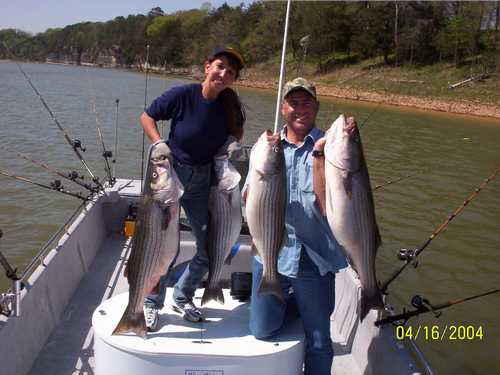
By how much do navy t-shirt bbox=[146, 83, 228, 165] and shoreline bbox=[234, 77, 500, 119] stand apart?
1319 inches

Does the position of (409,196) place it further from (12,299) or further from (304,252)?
(12,299)

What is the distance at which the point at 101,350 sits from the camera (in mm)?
3215

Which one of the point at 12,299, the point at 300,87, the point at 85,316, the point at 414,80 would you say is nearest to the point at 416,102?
the point at 414,80

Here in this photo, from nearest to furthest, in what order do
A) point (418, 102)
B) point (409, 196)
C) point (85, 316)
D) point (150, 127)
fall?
point (150, 127)
point (85, 316)
point (409, 196)
point (418, 102)

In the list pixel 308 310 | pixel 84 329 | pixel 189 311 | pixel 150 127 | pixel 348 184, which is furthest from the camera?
pixel 84 329

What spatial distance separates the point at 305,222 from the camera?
3.18 metres

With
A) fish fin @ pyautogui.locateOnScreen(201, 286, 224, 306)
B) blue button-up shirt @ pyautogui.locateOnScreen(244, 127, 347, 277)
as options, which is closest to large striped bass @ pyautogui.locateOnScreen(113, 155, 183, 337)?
fish fin @ pyautogui.locateOnScreen(201, 286, 224, 306)

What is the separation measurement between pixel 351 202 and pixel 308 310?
864 mm

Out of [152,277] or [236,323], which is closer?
[152,277]

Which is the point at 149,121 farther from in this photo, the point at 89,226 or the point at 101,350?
the point at 89,226

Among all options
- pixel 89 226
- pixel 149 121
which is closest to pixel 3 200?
pixel 89 226

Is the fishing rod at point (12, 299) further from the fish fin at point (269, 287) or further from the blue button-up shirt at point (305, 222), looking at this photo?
the blue button-up shirt at point (305, 222)

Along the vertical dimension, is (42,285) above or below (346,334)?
above

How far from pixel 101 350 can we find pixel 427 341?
188 inches
